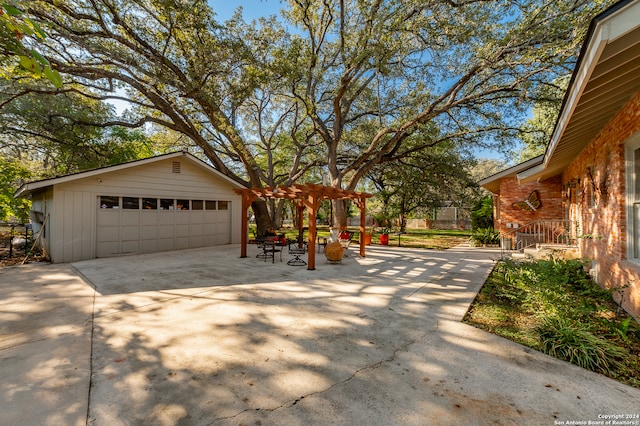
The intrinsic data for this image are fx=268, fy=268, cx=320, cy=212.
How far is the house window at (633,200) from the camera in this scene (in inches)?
163

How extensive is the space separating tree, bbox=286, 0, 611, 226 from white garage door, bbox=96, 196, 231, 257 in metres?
6.79

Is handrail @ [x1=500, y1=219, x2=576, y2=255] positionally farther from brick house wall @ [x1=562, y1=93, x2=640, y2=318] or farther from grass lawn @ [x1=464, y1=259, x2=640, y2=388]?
grass lawn @ [x1=464, y1=259, x2=640, y2=388]

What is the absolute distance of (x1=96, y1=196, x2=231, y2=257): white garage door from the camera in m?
9.86

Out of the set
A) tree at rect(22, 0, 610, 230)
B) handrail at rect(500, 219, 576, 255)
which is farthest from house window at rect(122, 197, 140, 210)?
handrail at rect(500, 219, 576, 255)

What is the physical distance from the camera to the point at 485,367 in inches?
116

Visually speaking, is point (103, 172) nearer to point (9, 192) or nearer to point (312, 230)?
point (9, 192)

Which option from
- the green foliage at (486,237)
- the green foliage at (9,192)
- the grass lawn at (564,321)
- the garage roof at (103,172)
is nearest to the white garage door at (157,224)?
the garage roof at (103,172)

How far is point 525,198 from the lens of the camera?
1162 cm

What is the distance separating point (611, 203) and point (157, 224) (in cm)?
1351

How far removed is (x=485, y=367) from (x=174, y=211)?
11984 millimetres

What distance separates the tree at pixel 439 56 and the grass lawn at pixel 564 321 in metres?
6.99

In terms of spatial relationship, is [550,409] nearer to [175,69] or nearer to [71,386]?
[71,386]

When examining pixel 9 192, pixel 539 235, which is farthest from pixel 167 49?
pixel 539 235

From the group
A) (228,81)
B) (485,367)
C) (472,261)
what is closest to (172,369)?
(485,367)
